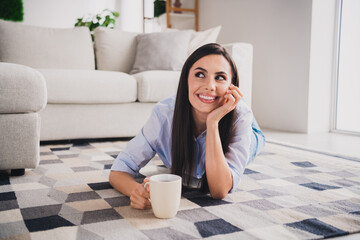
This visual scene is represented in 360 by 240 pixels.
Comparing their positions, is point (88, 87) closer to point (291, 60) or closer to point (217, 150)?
point (217, 150)

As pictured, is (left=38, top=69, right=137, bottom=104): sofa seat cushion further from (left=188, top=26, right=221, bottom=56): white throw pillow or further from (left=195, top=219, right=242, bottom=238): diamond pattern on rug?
(left=195, top=219, right=242, bottom=238): diamond pattern on rug

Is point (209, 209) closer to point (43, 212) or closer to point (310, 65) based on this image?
point (43, 212)

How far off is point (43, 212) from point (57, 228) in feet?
0.48

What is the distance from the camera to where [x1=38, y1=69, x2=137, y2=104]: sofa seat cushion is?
2.23 meters

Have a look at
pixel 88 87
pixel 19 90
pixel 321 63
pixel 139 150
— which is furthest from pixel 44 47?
pixel 321 63

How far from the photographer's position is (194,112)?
119cm

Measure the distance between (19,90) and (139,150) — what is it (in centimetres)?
59

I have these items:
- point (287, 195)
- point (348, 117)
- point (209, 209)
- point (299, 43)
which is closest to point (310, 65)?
point (299, 43)

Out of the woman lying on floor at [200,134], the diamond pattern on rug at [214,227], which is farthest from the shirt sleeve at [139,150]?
the diamond pattern on rug at [214,227]

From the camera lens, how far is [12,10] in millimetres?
5184

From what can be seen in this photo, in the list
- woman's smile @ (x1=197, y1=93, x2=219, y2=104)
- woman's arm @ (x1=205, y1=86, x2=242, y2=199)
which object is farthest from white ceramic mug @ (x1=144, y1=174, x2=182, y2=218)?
woman's smile @ (x1=197, y1=93, x2=219, y2=104)

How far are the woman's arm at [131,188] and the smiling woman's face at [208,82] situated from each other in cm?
32

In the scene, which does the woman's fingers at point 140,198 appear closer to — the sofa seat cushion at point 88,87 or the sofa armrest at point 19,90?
the sofa armrest at point 19,90

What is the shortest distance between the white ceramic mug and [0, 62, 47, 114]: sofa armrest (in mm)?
741
